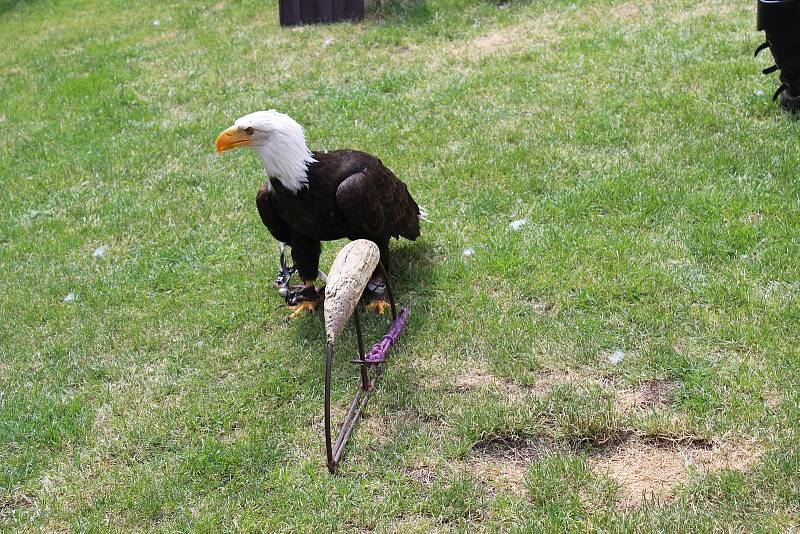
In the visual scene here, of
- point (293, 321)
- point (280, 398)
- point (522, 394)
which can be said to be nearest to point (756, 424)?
point (522, 394)

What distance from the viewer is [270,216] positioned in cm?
448

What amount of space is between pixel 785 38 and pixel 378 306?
365 centimetres

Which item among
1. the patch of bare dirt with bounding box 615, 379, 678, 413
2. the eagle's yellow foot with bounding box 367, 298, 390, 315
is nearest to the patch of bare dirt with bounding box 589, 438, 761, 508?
the patch of bare dirt with bounding box 615, 379, 678, 413

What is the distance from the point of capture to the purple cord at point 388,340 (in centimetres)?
405

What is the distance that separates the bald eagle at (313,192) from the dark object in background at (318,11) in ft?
17.9

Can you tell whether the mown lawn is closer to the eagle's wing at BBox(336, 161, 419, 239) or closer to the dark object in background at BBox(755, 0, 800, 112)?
the dark object in background at BBox(755, 0, 800, 112)

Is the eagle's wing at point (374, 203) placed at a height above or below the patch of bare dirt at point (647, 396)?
above

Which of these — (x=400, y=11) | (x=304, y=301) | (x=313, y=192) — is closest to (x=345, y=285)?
(x=313, y=192)

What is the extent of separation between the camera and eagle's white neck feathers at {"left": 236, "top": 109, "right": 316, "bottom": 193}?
13.3 feet

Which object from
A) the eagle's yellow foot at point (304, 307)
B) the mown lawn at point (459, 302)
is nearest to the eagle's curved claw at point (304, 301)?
the eagle's yellow foot at point (304, 307)

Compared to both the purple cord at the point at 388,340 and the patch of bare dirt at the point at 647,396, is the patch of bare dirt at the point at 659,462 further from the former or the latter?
the purple cord at the point at 388,340

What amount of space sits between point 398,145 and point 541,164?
4.24 ft

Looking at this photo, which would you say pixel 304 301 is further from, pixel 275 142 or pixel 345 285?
pixel 345 285

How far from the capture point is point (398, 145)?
21.3ft
